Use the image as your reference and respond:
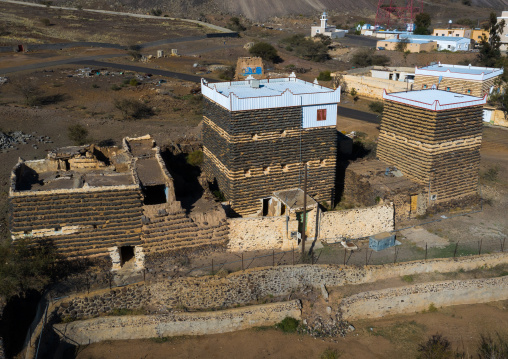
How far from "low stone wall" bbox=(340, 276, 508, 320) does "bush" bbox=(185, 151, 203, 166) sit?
39.8 ft

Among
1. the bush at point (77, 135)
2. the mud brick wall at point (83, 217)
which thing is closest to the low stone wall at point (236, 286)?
the mud brick wall at point (83, 217)

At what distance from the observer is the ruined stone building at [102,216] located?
742 inches

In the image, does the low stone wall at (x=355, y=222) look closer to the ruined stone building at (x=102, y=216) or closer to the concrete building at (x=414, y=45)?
the ruined stone building at (x=102, y=216)

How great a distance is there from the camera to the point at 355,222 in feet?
75.2

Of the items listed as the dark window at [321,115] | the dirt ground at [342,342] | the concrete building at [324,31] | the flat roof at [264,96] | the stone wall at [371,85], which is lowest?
the dirt ground at [342,342]

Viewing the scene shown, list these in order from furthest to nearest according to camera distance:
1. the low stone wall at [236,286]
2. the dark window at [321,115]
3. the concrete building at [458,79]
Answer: the concrete building at [458,79] → the dark window at [321,115] → the low stone wall at [236,286]

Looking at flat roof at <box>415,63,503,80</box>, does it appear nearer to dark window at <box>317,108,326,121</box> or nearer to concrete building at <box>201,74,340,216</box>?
concrete building at <box>201,74,340,216</box>

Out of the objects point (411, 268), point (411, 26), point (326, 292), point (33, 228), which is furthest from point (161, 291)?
point (411, 26)

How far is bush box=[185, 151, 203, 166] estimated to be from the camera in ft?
92.4

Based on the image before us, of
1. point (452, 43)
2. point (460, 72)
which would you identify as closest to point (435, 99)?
point (460, 72)

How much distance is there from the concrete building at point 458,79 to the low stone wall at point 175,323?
26.9m

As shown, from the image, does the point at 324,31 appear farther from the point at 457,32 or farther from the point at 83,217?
the point at 83,217

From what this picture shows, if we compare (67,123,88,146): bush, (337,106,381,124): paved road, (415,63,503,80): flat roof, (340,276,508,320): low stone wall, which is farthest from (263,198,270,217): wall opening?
(337,106,381,124): paved road

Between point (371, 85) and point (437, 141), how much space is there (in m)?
30.2
